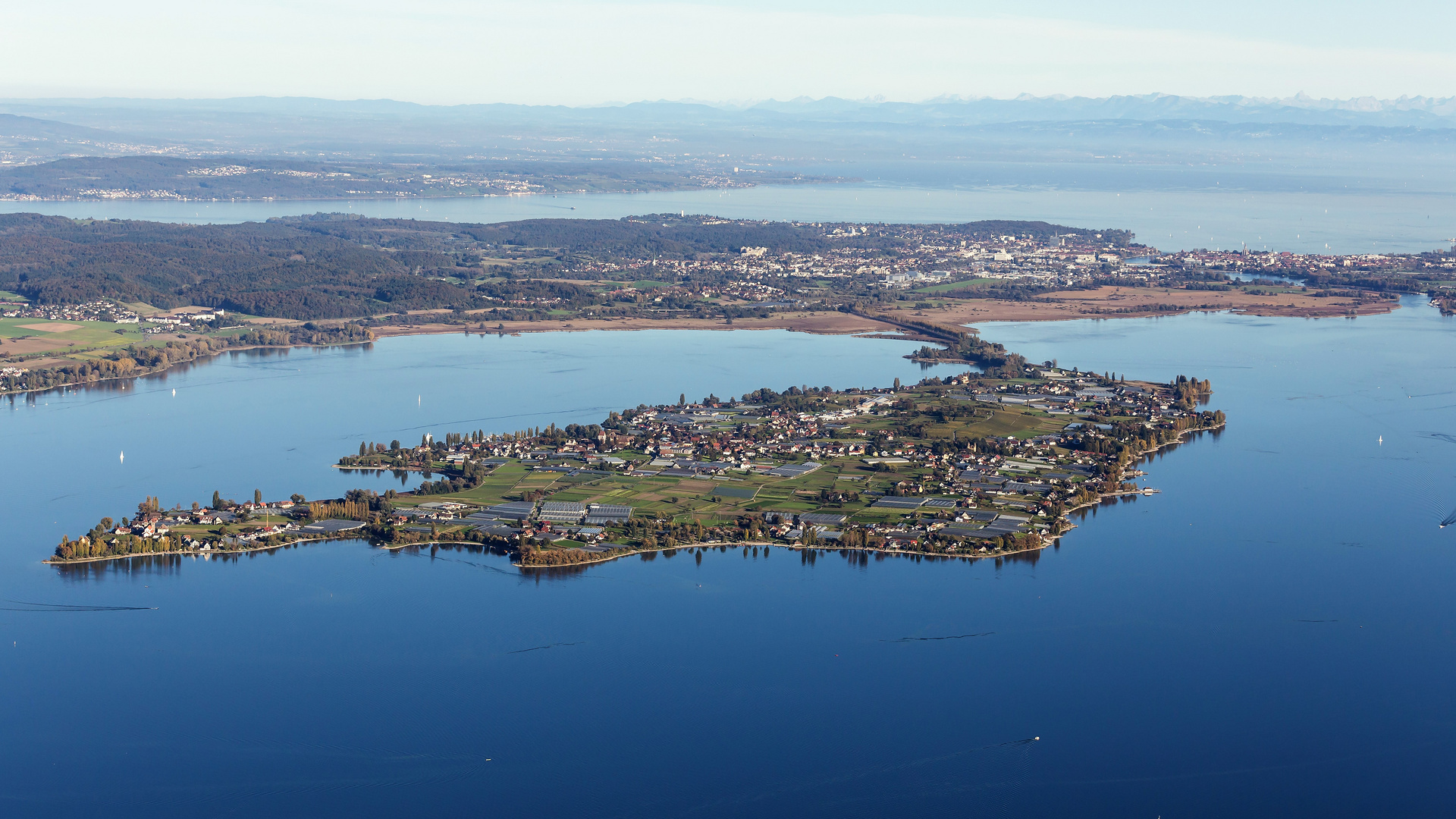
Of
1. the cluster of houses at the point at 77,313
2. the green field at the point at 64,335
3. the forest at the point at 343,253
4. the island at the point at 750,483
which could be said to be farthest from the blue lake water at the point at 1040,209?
the island at the point at 750,483

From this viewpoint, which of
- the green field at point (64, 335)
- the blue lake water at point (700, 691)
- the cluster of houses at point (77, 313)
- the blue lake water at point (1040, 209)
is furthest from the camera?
the blue lake water at point (1040, 209)

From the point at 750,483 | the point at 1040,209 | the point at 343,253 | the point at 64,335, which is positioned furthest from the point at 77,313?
the point at 1040,209

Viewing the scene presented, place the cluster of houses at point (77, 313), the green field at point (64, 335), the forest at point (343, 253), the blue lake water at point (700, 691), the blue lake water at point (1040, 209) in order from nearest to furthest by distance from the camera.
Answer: the blue lake water at point (700, 691), the green field at point (64, 335), the cluster of houses at point (77, 313), the forest at point (343, 253), the blue lake water at point (1040, 209)

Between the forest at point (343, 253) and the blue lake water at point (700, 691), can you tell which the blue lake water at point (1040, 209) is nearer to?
the forest at point (343, 253)

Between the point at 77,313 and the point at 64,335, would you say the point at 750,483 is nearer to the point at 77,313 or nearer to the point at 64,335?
the point at 64,335

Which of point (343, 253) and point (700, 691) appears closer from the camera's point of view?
point (700, 691)
